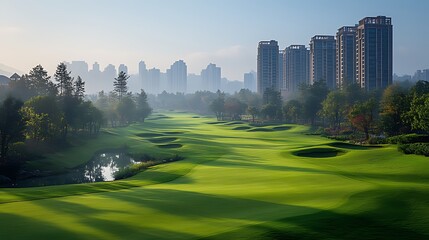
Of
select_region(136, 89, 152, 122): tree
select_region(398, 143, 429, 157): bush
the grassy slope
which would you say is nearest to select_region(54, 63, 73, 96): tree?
select_region(136, 89, 152, 122): tree

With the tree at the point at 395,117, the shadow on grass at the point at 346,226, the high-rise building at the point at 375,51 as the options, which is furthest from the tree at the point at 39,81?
the high-rise building at the point at 375,51

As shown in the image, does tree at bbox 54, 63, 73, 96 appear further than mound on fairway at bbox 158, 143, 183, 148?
Yes

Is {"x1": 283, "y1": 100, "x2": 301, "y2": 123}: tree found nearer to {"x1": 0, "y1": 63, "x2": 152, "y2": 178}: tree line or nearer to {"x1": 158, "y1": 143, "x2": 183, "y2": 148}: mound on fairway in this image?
{"x1": 158, "y1": 143, "x2": 183, "y2": 148}: mound on fairway

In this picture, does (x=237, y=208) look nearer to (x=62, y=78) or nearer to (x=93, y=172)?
(x=93, y=172)

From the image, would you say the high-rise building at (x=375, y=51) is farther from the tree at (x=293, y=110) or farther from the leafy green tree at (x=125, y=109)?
the leafy green tree at (x=125, y=109)

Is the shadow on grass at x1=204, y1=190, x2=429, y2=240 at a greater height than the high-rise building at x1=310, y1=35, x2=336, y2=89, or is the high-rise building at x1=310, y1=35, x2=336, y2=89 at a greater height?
the high-rise building at x1=310, y1=35, x2=336, y2=89

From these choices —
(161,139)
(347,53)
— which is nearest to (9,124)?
(161,139)

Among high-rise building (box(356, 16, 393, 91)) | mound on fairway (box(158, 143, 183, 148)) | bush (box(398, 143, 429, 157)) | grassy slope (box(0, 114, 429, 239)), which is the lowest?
mound on fairway (box(158, 143, 183, 148))

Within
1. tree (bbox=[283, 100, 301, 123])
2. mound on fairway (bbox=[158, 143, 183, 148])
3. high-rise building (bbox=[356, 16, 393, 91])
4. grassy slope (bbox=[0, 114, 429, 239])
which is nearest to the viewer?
grassy slope (bbox=[0, 114, 429, 239])
